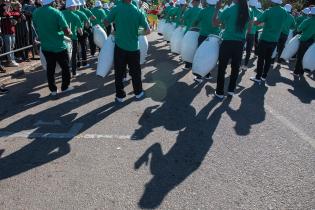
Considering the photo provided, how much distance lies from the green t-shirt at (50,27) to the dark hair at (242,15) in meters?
3.22

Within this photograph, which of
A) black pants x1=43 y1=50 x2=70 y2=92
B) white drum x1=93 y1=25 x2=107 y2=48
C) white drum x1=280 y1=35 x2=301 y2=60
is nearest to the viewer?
black pants x1=43 y1=50 x2=70 y2=92

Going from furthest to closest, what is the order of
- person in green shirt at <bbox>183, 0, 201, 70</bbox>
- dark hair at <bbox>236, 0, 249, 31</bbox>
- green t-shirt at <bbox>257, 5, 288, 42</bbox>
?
1. person in green shirt at <bbox>183, 0, 201, 70</bbox>
2. green t-shirt at <bbox>257, 5, 288, 42</bbox>
3. dark hair at <bbox>236, 0, 249, 31</bbox>

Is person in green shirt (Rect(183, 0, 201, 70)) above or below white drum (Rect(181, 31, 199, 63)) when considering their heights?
above

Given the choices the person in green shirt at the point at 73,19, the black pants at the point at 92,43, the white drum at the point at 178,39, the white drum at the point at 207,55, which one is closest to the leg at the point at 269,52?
the white drum at the point at 207,55

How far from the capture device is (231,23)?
22.9 feet

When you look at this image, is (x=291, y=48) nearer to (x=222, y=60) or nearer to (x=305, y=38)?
(x=305, y=38)

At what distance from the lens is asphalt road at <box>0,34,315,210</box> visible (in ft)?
12.6

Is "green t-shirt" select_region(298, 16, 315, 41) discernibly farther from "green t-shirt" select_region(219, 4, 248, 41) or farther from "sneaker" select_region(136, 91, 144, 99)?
"sneaker" select_region(136, 91, 144, 99)

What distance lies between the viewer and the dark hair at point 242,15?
6.78m

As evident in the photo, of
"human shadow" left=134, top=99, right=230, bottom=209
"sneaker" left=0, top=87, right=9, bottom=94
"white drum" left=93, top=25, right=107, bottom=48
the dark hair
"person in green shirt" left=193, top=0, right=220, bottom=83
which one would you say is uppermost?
the dark hair

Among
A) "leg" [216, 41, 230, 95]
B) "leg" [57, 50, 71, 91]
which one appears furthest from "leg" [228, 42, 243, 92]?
"leg" [57, 50, 71, 91]

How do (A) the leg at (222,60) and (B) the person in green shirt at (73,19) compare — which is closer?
(A) the leg at (222,60)

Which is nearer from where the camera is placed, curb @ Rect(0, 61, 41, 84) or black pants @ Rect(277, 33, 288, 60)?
curb @ Rect(0, 61, 41, 84)

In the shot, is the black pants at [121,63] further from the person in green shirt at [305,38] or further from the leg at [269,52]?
the person in green shirt at [305,38]
